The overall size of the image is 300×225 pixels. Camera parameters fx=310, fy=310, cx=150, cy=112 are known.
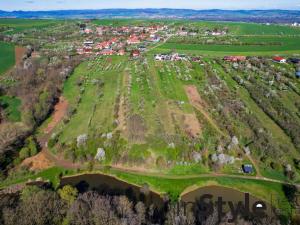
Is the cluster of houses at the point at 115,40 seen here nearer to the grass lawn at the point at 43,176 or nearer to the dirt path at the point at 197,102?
the dirt path at the point at 197,102

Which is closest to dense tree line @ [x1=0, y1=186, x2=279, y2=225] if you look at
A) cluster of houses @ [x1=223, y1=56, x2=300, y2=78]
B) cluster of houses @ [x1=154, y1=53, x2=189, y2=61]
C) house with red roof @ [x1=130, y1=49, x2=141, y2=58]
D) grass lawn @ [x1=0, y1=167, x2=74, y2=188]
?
grass lawn @ [x1=0, y1=167, x2=74, y2=188]

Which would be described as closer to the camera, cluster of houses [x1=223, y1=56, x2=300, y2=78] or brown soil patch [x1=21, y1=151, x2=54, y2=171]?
brown soil patch [x1=21, y1=151, x2=54, y2=171]

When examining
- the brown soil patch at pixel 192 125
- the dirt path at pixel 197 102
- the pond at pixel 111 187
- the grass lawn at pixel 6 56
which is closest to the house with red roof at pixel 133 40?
the grass lawn at pixel 6 56

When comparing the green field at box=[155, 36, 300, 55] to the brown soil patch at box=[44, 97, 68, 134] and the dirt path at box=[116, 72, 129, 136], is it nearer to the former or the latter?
the dirt path at box=[116, 72, 129, 136]

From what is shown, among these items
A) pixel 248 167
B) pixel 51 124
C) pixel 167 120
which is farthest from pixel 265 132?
pixel 51 124

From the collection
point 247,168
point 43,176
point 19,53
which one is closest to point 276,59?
point 247,168
